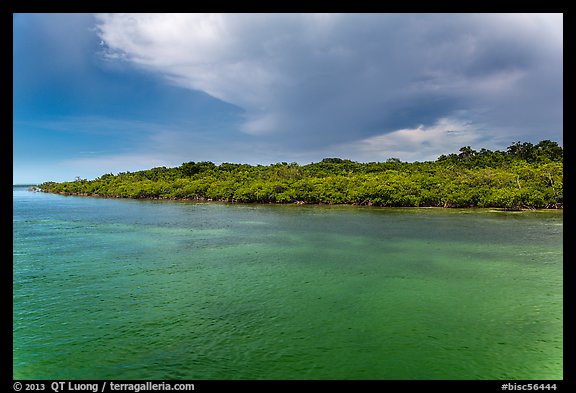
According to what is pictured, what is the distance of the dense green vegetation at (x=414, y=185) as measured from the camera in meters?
55.9

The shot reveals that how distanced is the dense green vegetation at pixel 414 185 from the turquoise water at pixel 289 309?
30.5 m

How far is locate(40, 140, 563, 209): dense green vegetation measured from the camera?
55.9 metres

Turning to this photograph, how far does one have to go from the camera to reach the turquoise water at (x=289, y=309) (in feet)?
33.0

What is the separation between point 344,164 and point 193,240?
86.3 meters

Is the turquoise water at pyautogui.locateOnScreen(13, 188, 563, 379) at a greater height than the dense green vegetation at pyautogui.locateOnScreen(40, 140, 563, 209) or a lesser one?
lesser

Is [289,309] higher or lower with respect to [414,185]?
lower

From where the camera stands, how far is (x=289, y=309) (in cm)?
1438

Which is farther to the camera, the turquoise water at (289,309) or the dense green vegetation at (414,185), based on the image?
the dense green vegetation at (414,185)

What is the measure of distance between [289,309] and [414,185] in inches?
2088

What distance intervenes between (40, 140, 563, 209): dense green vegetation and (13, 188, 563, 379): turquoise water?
30.5 metres

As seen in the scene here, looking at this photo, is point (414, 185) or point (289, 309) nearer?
point (289, 309)

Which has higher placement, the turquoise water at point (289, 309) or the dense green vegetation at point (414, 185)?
the dense green vegetation at point (414, 185)

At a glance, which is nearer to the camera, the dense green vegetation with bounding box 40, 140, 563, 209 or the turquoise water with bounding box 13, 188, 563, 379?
the turquoise water with bounding box 13, 188, 563, 379

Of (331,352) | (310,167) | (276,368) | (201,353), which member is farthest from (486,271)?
(310,167)
